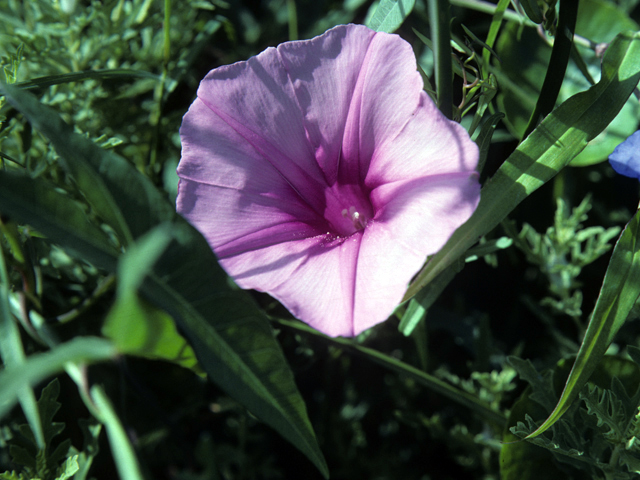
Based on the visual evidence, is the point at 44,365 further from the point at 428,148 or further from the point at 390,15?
the point at 390,15

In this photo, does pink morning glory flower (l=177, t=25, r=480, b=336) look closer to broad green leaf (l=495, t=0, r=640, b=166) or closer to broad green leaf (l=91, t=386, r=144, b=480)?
broad green leaf (l=91, t=386, r=144, b=480)

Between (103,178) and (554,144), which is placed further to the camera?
(554,144)

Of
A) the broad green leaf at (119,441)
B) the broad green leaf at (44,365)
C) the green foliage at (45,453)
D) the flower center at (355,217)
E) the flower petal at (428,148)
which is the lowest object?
the green foliage at (45,453)

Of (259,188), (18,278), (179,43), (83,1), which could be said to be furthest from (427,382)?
(83,1)

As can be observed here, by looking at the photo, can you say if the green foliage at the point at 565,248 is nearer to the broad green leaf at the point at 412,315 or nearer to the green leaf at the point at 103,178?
the broad green leaf at the point at 412,315

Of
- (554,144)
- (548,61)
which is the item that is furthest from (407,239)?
(548,61)

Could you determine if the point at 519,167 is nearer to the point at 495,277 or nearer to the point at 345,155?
the point at 345,155

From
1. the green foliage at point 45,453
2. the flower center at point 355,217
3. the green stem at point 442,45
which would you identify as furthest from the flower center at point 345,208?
the green foliage at point 45,453
